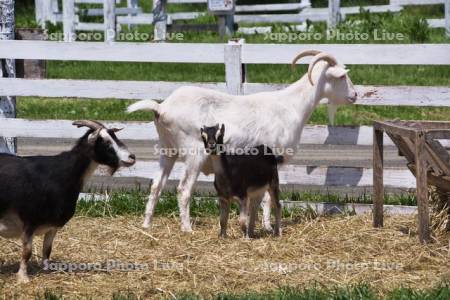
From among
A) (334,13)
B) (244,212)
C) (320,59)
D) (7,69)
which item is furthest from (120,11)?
(244,212)

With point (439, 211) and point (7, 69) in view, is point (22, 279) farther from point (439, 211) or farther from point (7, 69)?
point (7, 69)

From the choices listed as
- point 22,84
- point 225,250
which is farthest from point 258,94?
point 22,84

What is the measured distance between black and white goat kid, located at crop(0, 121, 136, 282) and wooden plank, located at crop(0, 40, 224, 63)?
7.56ft

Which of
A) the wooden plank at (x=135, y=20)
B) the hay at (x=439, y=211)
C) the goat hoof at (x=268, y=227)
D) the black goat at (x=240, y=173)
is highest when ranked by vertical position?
the wooden plank at (x=135, y=20)

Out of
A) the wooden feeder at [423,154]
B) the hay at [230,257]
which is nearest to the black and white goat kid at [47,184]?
the hay at [230,257]

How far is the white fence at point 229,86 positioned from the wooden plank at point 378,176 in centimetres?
71

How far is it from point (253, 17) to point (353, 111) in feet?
37.0

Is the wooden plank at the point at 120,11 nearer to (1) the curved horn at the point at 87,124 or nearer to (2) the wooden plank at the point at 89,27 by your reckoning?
(2) the wooden plank at the point at 89,27

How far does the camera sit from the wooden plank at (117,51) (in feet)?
34.6

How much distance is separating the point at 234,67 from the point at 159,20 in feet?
35.3

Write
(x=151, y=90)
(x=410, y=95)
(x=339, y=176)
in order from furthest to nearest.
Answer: (x=151, y=90), (x=339, y=176), (x=410, y=95)

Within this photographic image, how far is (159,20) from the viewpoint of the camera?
21.0 metres

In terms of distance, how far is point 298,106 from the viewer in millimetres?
9961

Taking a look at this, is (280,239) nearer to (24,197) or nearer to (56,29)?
(24,197)
